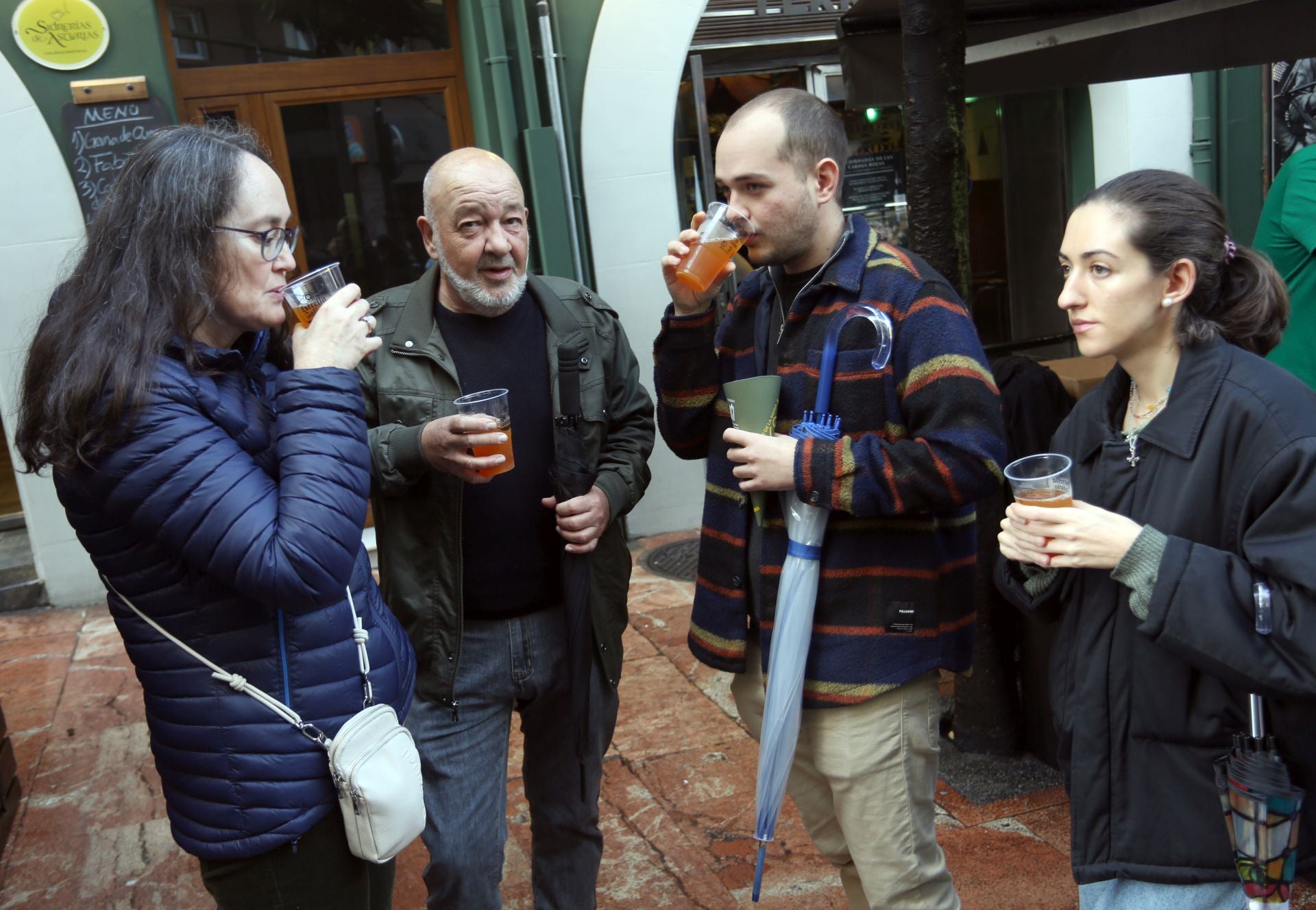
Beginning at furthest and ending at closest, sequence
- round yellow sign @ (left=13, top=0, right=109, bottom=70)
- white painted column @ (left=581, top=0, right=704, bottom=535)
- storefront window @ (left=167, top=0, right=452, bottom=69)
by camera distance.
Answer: white painted column @ (left=581, top=0, right=704, bottom=535)
storefront window @ (left=167, top=0, right=452, bottom=69)
round yellow sign @ (left=13, top=0, right=109, bottom=70)

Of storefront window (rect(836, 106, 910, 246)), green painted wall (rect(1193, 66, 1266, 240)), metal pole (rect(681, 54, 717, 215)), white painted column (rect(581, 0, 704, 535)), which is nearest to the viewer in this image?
white painted column (rect(581, 0, 704, 535))

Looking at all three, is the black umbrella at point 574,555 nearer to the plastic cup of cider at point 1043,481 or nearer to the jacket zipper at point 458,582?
the jacket zipper at point 458,582

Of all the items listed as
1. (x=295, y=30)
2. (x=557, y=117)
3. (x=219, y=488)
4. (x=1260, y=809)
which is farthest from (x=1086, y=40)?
(x=295, y=30)

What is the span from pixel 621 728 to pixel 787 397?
2285 mm

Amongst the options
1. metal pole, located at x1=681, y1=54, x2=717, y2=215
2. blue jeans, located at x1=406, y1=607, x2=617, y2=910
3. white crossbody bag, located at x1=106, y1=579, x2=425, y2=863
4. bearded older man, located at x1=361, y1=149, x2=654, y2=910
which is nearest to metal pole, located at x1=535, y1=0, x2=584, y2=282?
metal pole, located at x1=681, y1=54, x2=717, y2=215

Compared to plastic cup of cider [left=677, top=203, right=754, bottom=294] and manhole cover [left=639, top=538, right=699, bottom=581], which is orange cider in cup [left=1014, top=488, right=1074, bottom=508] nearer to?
plastic cup of cider [left=677, top=203, right=754, bottom=294]

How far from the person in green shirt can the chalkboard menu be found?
4984mm

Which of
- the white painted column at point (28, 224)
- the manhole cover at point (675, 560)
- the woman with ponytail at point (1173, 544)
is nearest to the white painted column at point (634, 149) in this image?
the manhole cover at point (675, 560)

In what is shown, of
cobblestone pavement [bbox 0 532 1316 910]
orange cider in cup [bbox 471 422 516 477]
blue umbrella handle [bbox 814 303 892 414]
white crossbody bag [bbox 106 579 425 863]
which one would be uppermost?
A: blue umbrella handle [bbox 814 303 892 414]

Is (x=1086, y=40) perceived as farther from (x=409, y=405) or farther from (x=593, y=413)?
(x=409, y=405)

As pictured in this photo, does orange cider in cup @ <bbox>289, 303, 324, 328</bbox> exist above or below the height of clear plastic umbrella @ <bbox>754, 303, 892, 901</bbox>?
above

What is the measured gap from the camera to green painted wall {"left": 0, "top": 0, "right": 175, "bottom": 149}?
561 cm

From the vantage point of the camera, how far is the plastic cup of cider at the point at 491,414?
2.29 metres

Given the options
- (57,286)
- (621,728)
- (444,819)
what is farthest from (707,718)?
(57,286)
